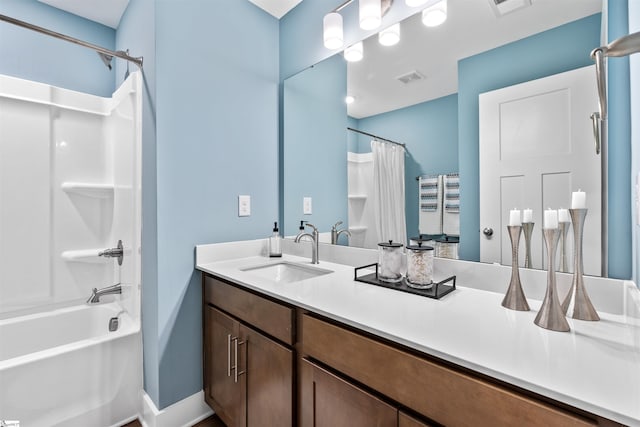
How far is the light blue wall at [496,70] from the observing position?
0.95m

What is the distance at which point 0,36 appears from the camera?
1830 millimetres

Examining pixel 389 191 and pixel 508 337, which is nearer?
pixel 508 337

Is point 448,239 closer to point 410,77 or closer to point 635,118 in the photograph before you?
point 635,118

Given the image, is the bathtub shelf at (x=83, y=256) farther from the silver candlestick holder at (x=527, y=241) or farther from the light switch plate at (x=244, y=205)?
the silver candlestick holder at (x=527, y=241)

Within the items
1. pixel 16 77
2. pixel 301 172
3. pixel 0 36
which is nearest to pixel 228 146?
pixel 301 172

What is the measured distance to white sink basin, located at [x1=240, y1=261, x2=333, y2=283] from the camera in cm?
160

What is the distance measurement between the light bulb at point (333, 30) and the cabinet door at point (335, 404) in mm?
1652

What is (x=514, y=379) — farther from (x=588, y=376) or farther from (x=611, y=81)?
(x=611, y=81)

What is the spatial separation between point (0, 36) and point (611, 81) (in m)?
3.19

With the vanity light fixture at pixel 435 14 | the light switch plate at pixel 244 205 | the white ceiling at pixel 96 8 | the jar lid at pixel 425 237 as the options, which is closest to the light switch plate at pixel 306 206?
the light switch plate at pixel 244 205

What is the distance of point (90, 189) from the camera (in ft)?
6.81

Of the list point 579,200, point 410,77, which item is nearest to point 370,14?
point 410,77

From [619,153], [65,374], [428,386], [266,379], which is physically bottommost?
[65,374]

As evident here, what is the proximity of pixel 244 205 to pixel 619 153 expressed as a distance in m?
1.74
